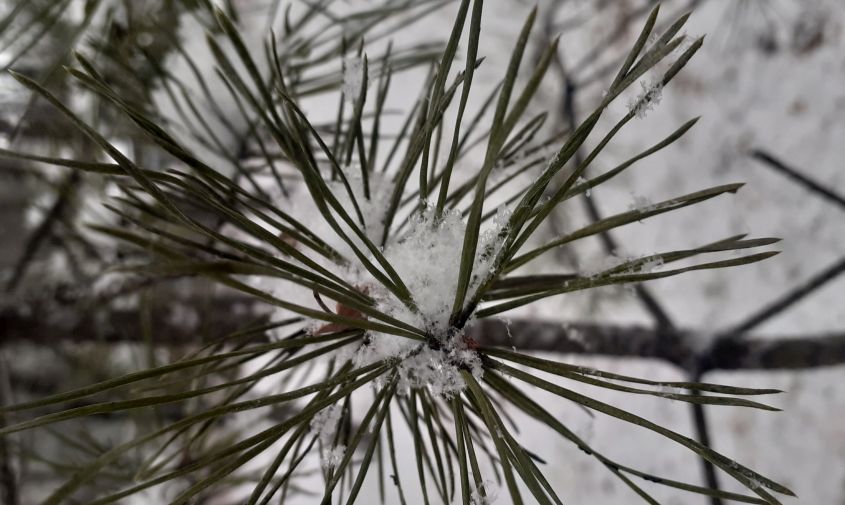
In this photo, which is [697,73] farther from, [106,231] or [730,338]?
[106,231]

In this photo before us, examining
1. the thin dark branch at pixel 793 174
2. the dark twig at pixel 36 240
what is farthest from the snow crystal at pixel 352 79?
the dark twig at pixel 36 240

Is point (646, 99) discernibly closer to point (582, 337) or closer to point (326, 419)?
point (326, 419)

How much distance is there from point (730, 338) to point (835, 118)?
68 centimetres

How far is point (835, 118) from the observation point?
36.7 inches

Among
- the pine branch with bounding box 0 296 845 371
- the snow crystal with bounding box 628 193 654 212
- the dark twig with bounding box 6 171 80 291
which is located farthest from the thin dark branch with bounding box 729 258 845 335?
the dark twig with bounding box 6 171 80 291

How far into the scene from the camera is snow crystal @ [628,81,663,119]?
0.49 ft

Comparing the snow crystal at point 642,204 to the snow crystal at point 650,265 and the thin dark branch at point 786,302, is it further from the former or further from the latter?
the thin dark branch at point 786,302

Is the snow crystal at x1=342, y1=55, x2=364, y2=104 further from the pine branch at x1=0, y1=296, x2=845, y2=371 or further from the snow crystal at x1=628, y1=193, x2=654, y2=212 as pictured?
the pine branch at x1=0, y1=296, x2=845, y2=371

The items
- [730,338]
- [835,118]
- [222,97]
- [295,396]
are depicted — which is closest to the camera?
[295,396]

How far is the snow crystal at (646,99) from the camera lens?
0.15 metres

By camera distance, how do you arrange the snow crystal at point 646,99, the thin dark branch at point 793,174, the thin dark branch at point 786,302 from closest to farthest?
1. the snow crystal at point 646,99
2. the thin dark branch at point 793,174
3. the thin dark branch at point 786,302

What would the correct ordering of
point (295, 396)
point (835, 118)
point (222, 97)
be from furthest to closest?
point (835, 118) < point (222, 97) < point (295, 396)

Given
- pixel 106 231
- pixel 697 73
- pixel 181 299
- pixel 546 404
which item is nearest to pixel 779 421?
pixel 546 404

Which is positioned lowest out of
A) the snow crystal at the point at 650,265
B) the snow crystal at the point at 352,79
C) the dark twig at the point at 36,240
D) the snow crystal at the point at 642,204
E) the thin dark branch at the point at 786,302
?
the thin dark branch at the point at 786,302
